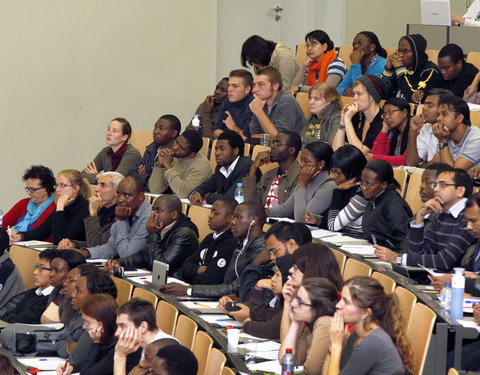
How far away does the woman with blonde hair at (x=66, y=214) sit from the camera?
7.74m

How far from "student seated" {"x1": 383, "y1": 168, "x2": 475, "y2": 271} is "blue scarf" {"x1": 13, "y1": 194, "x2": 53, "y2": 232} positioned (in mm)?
3616

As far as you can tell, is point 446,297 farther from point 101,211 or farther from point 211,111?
→ point 211,111

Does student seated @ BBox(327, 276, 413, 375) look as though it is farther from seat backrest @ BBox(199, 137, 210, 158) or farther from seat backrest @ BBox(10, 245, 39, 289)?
seat backrest @ BBox(199, 137, 210, 158)

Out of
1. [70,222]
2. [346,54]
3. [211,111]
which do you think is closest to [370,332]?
[70,222]

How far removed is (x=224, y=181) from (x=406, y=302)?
3366 mm

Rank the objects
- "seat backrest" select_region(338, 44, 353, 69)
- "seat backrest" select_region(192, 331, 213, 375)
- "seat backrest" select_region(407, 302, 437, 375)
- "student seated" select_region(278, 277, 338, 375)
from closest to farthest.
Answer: "seat backrest" select_region(407, 302, 437, 375), "student seated" select_region(278, 277, 338, 375), "seat backrest" select_region(192, 331, 213, 375), "seat backrest" select_region(338, 44, 353, 69)

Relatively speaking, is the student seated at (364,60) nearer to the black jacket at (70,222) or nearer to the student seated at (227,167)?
the student seated at (227,167)

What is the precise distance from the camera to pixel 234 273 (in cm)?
591

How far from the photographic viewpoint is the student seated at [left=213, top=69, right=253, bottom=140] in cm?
880

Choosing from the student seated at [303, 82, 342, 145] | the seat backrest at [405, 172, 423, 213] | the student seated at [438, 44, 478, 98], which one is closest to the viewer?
the seat backrest at [405, 172, 423, 213]

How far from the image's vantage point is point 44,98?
1088cm

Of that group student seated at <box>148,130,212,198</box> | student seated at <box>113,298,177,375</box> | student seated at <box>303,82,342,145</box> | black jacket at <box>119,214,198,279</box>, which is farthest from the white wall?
student seated at <box>113,298,177,375</box>

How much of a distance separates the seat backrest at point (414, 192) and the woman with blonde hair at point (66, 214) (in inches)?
105

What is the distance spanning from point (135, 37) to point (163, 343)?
7519mm
